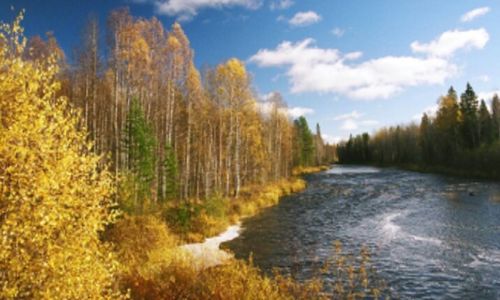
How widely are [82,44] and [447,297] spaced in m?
26.1

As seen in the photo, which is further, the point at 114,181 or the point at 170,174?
the point at 170,174

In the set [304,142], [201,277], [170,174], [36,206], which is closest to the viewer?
[36,206]

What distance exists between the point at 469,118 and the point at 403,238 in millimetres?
59526

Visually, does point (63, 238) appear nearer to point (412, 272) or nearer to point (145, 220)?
point (145, 220)

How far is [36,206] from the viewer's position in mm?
6457

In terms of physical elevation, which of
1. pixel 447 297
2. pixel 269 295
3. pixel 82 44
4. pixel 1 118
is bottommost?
pixel 447 297

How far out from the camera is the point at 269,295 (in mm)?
10719

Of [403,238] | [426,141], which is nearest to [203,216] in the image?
[403,238]

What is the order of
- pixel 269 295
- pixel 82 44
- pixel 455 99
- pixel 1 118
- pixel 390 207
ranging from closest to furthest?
pixel 1 118 → pixel 269 295 → pixel 82 44 → pixel 390 207 → pixel 455 99

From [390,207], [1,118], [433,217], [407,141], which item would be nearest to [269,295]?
[1,118]

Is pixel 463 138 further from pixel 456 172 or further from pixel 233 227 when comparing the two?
pixel 233 227

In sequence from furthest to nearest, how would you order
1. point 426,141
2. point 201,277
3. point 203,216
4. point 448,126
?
1. point 426,141
2. point 448,126
3. point 203,216
4. point 201,277

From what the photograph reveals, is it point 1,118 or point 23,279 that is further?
point 1,118

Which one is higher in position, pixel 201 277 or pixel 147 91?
pixel 147 91
